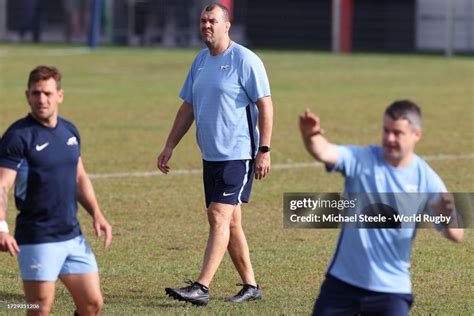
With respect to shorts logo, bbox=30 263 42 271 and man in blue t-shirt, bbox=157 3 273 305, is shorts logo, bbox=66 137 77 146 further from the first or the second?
man in blue t-shirt, bbox=157 3 273 305

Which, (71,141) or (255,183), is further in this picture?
(255,183)

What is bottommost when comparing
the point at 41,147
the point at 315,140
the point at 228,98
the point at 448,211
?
the point at 448,211

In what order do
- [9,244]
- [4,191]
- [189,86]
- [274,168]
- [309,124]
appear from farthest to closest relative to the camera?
1. [274,168]
2. [189,86]
3. [4,191]
4. [9,244]
5. [309,124]

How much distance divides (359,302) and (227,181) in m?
3.01

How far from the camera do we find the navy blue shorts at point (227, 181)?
9.25 metres

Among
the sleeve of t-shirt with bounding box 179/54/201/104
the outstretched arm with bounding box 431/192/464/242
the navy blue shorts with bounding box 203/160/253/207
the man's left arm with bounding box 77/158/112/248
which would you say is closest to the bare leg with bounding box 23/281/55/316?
the man's left arm with bounding box 77/158/112/248

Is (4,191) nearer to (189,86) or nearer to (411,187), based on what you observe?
(411,187)

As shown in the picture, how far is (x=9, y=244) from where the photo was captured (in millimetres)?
6848

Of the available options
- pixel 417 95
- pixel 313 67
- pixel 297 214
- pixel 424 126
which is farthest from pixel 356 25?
pixel 297 214

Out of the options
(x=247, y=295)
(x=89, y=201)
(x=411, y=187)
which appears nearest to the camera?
(x=411, y=187)

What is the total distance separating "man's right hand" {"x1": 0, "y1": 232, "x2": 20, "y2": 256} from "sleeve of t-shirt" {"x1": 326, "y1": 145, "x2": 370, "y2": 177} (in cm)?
178

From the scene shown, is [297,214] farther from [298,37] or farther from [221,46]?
[298,37]

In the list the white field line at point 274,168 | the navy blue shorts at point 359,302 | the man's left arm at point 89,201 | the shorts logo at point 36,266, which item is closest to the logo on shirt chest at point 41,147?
the man's left arm at point 89,201

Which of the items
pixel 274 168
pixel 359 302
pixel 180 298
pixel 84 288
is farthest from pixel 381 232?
pixel 274 168
